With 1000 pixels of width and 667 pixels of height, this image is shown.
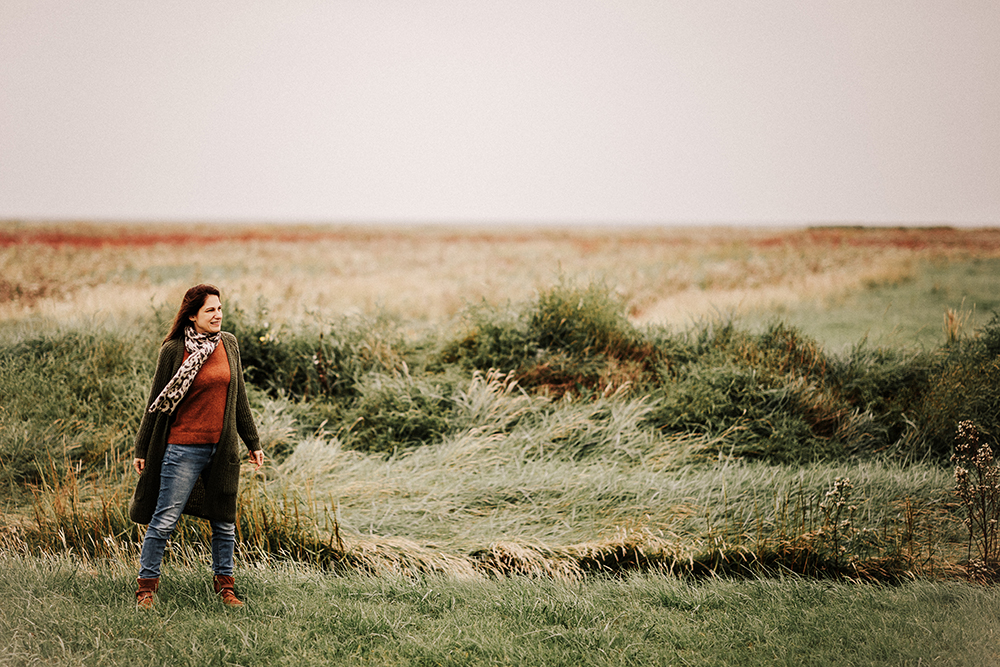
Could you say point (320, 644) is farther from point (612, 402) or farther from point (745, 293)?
point (745, 293)

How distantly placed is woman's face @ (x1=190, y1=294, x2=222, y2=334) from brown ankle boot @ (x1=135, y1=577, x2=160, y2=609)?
1327mm

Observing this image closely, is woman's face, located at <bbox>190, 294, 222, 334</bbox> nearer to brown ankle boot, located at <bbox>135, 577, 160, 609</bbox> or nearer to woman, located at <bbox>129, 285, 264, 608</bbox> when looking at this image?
woman, located at <bbox>129, 285, 264, 608</bbox>

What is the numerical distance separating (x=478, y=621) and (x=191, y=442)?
5.87 ft

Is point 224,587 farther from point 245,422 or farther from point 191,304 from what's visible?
point 191,304

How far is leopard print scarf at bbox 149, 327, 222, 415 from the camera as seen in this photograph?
2.96 m

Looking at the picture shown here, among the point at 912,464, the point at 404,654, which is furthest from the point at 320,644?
the point at 912,464

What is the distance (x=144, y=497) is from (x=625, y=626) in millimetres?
2651

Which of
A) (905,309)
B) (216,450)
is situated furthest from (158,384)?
(905,309)

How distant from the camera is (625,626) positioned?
3.24 meters

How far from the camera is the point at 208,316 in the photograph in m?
3.10

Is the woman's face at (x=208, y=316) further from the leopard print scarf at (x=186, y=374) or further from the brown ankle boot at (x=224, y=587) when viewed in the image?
the brown ankle boot at (x=224, y=587)

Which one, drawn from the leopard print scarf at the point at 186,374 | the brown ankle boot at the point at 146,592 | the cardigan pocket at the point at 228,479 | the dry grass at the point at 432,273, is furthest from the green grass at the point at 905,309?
the brown ankle boot at the point at 146,592

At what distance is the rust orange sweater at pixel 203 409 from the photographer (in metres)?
3.04

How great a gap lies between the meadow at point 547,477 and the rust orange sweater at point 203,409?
0.89 metres
